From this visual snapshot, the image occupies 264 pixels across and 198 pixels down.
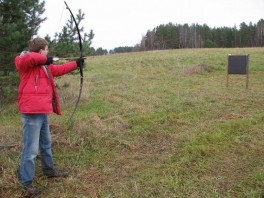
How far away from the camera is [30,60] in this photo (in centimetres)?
370

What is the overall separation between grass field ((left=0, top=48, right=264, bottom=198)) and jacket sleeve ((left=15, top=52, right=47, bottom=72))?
5.00ft

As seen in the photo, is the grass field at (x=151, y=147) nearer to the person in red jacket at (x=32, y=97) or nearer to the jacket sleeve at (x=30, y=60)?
the person in red jacket at (x=32, y=97)

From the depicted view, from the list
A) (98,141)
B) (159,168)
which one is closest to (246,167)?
(159,168)

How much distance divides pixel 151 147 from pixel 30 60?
2.84 meters

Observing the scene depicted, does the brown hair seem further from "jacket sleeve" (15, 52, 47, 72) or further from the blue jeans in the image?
the blue jeans

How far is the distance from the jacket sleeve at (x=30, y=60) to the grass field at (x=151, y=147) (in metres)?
1.52

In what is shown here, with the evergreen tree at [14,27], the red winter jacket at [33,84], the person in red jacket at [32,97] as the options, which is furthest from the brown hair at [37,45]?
the evergreen tree at [14,27]

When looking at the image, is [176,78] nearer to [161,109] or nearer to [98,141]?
[161,109]

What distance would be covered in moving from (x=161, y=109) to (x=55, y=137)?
3.31 meters

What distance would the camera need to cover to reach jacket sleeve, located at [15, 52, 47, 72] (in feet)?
12.2

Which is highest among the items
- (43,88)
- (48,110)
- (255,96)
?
(43,88)

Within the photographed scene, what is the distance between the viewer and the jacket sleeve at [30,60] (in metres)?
3.71

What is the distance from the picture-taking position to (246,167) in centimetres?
471

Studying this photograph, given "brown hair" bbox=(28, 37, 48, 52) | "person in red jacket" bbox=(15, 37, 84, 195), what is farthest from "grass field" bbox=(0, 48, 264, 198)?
"brown hair" bbox=(28, 37, 48, 52)
